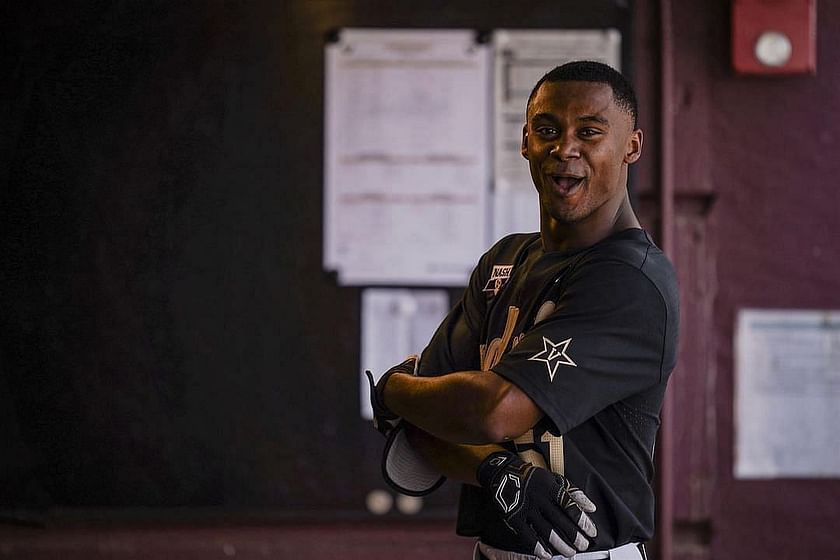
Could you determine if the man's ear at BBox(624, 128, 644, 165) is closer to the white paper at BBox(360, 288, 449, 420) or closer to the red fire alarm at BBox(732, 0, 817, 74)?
the white paper at BBox(360, 288, 449, 420)

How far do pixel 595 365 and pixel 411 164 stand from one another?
5.88ft

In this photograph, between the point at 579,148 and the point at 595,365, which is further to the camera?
the point at 579,148

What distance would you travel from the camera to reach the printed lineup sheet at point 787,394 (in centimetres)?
379

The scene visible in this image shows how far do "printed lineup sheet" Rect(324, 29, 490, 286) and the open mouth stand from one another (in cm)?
150

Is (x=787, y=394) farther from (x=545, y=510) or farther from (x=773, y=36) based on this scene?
(x=545, y=510)

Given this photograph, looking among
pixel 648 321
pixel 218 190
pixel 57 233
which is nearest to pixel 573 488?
pixel 648 321

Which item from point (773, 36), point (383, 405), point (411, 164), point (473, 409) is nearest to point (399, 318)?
point (411, 164)

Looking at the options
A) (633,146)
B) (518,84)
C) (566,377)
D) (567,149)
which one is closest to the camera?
(566,377)

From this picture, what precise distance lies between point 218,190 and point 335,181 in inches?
15.2

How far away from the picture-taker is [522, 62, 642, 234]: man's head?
2207 mm

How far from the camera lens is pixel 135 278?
145 inches

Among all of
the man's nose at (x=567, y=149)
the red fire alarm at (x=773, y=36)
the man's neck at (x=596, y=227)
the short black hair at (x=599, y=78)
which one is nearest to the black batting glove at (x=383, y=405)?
the man's neck at (x=596, y=227)

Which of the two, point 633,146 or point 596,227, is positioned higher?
point 633,146

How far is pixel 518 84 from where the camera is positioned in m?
3.71
